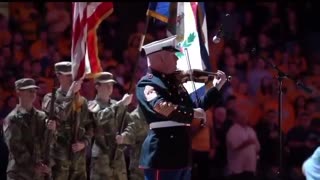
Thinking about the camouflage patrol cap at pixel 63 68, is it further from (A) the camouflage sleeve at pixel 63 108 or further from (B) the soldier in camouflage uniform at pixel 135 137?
(B) the soldier in camouflage uniform at pixel 135 137

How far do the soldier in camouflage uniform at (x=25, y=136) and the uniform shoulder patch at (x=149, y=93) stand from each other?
5.86ft

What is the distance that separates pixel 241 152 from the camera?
10469 millimetres

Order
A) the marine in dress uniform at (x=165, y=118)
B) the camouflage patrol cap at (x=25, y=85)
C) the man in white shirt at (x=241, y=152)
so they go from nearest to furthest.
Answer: the marine in dress uniform at (x=165, y=118) → the camouflage patrol cap at (x=25, y=85) → the man in white shirt at (x=241, y=152)

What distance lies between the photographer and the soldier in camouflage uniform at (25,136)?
8.62 metres

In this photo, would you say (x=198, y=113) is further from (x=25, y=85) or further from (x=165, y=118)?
(x=25, y=85)

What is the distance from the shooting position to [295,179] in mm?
10844

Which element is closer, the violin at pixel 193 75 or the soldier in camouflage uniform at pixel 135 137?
the violin at pixel 193 75

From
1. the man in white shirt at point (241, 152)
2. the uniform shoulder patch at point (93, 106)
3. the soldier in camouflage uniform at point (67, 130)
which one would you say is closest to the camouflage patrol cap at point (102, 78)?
the uniform shoulder patch at point (93, 106)

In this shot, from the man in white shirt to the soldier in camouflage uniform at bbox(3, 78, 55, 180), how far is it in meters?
2.68

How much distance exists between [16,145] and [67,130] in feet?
1.93

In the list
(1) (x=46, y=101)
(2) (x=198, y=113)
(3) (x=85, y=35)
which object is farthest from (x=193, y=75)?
(1) (x=46, y=101)

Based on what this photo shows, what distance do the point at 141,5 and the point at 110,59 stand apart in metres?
1.64

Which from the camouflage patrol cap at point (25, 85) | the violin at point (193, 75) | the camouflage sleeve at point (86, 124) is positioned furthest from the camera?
the camouflage sleeve at point (86, 124)

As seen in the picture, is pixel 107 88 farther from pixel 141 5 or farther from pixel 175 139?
pixel 141 5
